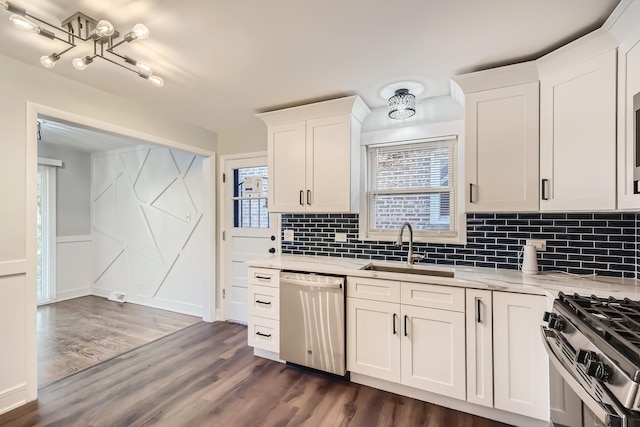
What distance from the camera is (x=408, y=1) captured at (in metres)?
1.47

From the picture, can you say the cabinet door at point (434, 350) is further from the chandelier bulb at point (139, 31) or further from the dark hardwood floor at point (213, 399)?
the chandelier bulb at point (139, 31)

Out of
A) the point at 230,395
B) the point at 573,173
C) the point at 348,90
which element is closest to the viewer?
the point at 573,173

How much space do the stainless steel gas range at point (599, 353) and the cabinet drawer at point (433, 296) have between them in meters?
0.53

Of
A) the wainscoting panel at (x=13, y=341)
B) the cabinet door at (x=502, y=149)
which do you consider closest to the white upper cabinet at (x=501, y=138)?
the cabinet door at (x=502, y=149)

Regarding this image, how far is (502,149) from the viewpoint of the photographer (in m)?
2.07

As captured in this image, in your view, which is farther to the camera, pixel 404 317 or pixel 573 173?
pixel 404 317

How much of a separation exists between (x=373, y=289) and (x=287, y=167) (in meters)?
1.45

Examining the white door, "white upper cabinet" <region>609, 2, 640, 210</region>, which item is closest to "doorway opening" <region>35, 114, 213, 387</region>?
the white door

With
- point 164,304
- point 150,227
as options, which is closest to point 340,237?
point 164,304

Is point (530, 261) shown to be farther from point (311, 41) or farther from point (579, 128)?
point (311, 41)

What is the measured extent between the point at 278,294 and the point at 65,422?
1591mm

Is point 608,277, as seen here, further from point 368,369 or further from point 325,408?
point 325,408

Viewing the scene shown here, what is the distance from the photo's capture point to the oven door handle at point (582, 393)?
2.81ft

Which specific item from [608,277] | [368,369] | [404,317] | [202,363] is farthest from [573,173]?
[202,363]
